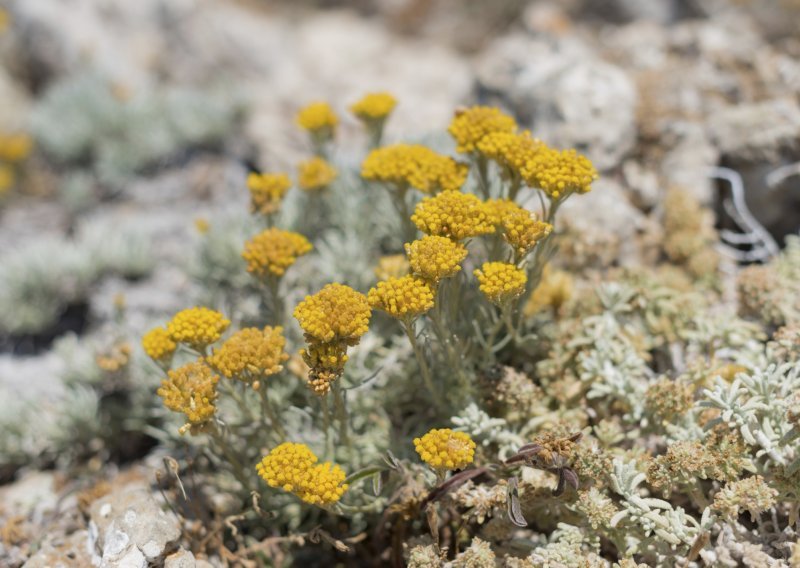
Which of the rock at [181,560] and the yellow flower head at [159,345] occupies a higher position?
the yellow flower head at [159,345]

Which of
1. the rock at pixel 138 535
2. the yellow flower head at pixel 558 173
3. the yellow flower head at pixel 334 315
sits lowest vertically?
the rock at pixel 138 535

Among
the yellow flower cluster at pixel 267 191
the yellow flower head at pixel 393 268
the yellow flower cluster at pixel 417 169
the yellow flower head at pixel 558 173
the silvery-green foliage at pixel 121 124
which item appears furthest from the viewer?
the silvery-green foliage at pixel 121 124

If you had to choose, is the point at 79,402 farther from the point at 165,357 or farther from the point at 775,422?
the point at 775,422

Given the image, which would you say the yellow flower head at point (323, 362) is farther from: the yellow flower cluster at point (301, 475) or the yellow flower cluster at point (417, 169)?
the yellow flower cluster at point (417, 169)

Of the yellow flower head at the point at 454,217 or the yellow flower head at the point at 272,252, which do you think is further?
the yellow flower head at the point at 272,252

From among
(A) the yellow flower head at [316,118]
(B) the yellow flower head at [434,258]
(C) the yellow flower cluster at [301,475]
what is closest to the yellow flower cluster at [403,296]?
(B) the yellow flower head at [434,258]

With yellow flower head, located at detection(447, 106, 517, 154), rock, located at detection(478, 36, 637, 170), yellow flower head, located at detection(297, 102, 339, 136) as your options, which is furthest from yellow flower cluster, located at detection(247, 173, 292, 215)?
rock, located at detection(478, 36, 637, 170)

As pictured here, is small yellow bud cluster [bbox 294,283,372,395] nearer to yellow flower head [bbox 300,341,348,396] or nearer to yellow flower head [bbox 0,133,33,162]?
yellow flower head [bbox 300,341,348,396]

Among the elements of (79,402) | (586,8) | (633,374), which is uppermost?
(586,8)

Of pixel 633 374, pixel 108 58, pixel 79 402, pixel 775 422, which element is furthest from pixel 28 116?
pixel 775 422
